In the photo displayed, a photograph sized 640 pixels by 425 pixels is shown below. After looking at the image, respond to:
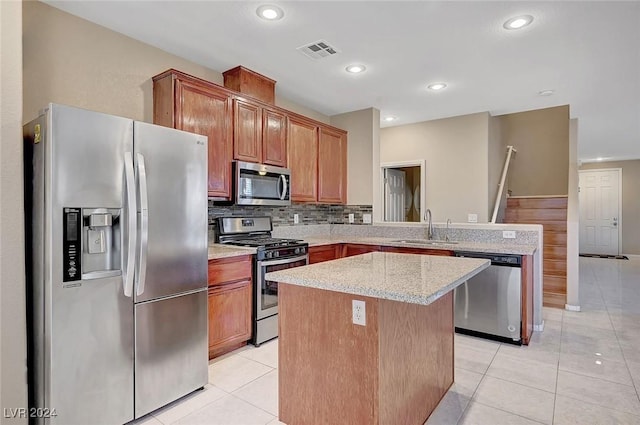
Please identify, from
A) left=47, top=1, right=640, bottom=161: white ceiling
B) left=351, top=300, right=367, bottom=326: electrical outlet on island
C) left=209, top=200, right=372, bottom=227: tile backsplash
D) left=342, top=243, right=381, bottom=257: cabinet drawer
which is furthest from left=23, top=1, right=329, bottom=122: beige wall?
left=342, top=243, right=381, bottom=257: cabinet drawer

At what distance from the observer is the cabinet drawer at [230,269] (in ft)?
8.91

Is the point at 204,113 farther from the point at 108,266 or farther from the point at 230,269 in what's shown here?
the point at 108,266

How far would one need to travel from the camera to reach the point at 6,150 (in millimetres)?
1690

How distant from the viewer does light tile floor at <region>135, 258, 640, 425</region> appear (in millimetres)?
2062

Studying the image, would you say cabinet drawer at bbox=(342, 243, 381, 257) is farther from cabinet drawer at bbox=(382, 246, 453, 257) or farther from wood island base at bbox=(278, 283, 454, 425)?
wood island base at bbox=(278, 283, 454, 425)

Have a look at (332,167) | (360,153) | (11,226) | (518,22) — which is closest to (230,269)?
(11,226)

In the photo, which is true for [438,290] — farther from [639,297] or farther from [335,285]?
[639,297]

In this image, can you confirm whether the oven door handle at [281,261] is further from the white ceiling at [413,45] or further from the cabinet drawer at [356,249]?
the white ceiling at [413,45]

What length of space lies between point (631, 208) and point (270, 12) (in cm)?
1064

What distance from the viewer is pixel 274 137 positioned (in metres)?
3.67

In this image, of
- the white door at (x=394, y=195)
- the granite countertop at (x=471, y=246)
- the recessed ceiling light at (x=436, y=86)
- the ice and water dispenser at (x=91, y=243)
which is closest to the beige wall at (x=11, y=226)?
the ice and water dispenser at (x=91, y=243)

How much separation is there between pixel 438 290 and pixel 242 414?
1470 millimetres

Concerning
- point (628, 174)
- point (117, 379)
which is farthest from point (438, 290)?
point (628, 174)

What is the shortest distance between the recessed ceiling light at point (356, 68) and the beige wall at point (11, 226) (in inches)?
94.8
